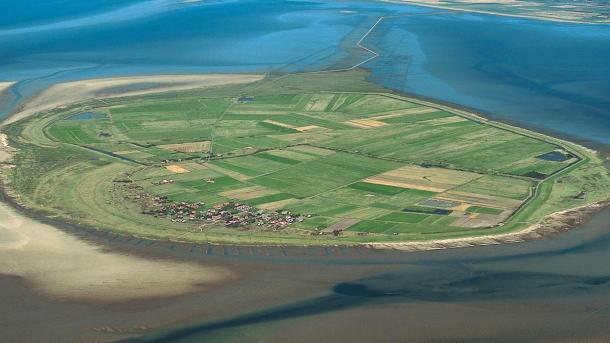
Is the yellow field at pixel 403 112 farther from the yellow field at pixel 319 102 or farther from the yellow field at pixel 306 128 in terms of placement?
the yellow field at pixel 306 128

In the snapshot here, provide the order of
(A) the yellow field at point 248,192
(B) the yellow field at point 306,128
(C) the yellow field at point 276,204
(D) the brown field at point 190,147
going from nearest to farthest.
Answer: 1. (C) the yellow field at point 276,204
2. (A) the yellow field at point 248,192
3. (D) the brown field at point 190,147
4. (B) the yellow field at point 306,128

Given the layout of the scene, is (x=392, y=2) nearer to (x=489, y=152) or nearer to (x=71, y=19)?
(x=71, y=19)

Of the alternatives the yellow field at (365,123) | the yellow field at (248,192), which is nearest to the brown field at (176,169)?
the yellow field at (248,192)

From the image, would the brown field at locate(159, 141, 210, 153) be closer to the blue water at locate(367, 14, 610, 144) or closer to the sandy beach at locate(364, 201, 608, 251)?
the sandy beach at locate(364, 201, 608, 251)

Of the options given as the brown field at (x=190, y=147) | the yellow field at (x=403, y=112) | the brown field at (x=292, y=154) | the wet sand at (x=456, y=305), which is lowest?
the wet sand at (x=456, y=305)

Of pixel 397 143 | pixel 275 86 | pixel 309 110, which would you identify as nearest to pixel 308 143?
pixel 397 143

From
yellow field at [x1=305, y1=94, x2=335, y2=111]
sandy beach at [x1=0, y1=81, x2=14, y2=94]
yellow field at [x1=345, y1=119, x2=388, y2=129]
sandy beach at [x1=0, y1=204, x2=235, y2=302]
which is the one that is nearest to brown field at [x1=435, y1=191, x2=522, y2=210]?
sandy beach at [x1=0, y1=204, x2=235, y2=302]
